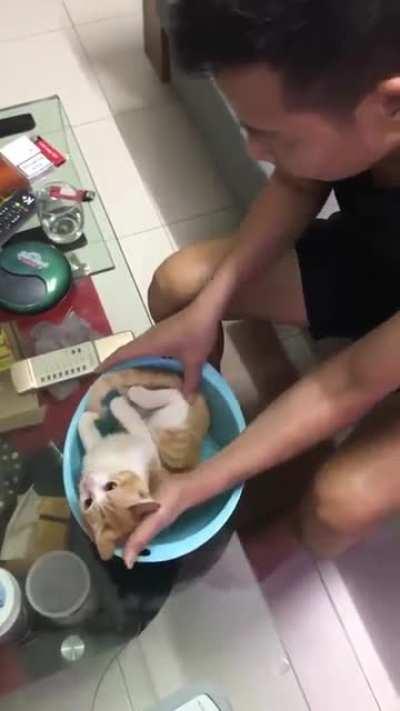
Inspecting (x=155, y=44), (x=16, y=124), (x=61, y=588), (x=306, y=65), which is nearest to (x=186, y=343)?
(x=61, y=588)

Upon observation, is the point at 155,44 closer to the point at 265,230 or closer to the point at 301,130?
the point at 265,230

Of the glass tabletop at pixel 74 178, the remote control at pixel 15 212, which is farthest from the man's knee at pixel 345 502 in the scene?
the remote control at pixel 15 212

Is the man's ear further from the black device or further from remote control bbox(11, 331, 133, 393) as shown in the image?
the black device

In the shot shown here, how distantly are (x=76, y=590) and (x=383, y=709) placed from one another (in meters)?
0.44

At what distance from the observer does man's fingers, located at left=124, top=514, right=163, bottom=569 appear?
0.93m

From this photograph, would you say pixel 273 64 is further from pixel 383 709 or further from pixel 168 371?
pixel 383 709

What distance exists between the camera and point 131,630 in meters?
1.05

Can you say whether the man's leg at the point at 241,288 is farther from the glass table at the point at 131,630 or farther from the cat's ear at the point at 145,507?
the cat's ear at the point at 145,507

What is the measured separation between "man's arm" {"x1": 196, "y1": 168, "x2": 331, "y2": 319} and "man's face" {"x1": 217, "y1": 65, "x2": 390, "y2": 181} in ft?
0.73

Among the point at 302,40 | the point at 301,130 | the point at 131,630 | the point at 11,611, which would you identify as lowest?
the point at 131,630

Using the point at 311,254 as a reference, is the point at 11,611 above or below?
below

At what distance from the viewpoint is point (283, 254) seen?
114 cm

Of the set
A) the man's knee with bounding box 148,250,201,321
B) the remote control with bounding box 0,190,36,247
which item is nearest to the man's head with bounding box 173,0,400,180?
the man's knee with bounding box 148,250,201,321

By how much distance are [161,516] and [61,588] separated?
180mm
